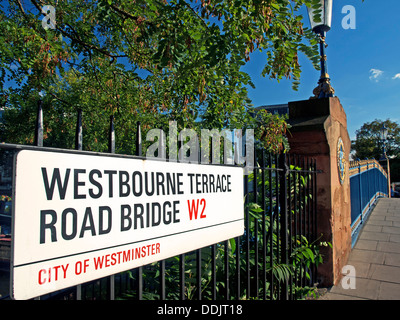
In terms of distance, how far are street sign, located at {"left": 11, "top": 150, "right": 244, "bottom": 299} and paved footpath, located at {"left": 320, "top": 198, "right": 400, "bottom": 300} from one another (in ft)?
10.3

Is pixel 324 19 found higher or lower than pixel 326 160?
higher

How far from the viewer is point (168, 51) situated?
299 centimetres

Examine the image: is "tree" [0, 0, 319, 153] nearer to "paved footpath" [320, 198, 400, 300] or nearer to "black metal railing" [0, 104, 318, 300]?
"black metal railing" [0, 104, 318, 300]

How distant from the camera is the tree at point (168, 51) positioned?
2.97m

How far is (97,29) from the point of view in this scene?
21.8 feet

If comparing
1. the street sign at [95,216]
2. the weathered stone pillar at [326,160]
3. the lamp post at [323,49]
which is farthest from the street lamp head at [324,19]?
the street sign at [95,216]

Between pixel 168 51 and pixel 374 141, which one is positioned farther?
pixel 374 141

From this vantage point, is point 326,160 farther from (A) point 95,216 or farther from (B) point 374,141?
(B) point 374,141

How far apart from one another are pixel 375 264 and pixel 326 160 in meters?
2.22

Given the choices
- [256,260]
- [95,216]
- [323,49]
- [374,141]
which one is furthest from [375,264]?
[374,141]

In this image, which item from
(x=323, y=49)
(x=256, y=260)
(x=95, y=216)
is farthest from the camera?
(x=323, y=49)

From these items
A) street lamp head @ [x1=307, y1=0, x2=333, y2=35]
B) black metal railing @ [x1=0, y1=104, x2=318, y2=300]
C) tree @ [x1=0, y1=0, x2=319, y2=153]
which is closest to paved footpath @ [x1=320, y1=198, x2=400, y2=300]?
black metal railing @ [x1=0, y1=104, x2=318, y2=300]
